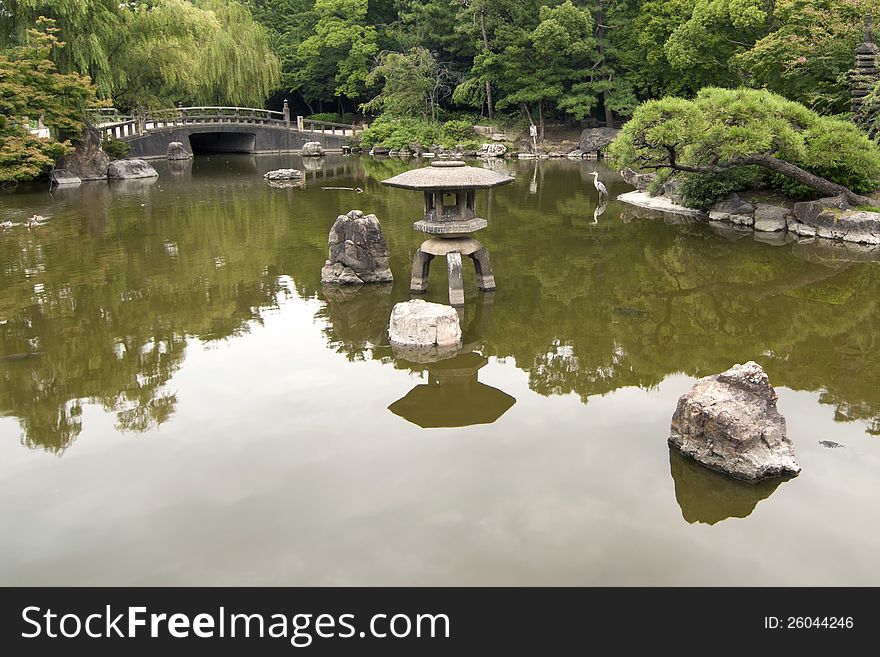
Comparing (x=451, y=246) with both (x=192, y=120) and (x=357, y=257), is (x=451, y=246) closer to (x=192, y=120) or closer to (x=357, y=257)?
(x=357, y=257)

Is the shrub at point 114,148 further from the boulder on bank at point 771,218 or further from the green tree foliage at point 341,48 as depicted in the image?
the boulder on bank at point 771,218

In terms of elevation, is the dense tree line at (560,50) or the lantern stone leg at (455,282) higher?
the dense tree line at (560,50)

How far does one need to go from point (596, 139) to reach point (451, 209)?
24.8 meters

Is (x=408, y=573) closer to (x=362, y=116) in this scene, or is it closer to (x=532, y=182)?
(x=532, y=182)

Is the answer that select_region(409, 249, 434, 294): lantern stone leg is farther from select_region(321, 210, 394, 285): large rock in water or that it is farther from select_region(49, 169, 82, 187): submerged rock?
select_region(49, 169, 82, 187): submerged rock

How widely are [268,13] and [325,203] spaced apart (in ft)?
105

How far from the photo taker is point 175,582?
462 centimetres

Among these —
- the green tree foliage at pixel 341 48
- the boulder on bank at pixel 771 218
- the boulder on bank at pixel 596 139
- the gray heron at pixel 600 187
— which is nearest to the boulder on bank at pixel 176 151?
the green tree foliage at pixel 341 48

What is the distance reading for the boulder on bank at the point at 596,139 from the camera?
1286 inches

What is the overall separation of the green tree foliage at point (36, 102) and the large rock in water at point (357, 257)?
45.3 ft

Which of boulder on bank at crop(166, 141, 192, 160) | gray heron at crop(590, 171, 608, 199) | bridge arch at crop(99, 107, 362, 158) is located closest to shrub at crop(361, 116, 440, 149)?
bridge arch at crop(99, 107, 362, 158)

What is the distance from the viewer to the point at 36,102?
2186 centimetres

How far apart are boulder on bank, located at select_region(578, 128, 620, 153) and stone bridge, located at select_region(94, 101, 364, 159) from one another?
12028mm

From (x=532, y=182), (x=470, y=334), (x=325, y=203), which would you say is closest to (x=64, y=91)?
(x=325, y=203)
